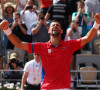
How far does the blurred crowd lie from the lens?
964 centimetres

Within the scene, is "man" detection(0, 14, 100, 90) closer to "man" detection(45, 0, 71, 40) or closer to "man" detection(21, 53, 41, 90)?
"man" detection(21, 53, 41, 90)

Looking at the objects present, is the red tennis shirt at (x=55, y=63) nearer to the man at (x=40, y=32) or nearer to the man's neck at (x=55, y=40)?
the man's neck at (x=55, y=40)

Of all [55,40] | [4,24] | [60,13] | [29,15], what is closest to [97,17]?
[55,40]

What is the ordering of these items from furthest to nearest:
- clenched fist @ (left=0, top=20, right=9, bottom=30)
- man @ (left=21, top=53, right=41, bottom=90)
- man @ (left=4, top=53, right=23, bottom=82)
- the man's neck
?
man @ (left=4, top=53, right=23, bottom=82), man @ (left=21, top=53, right=41, bottom=90), the man's neck, clenched fist @ (left=0, top=20, right=9, bottom=30)

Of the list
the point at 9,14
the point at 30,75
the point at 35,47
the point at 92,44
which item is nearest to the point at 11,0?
the point at 9,14

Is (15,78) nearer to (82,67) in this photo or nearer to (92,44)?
(82,67)

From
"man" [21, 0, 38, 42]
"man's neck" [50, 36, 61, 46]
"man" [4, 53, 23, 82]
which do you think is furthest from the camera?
"man" [21, 0, 38, 42]

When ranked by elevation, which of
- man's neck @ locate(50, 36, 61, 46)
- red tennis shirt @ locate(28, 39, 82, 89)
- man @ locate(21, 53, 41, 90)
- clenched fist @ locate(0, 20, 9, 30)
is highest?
clenched fist @ locate(0, 20, 9, 30)

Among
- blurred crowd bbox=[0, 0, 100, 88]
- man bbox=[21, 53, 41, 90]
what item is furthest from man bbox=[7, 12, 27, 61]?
man bbox=[21, 53, 41, 90]

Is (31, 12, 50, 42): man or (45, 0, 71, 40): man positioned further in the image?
(45, 0, 71, 40): man

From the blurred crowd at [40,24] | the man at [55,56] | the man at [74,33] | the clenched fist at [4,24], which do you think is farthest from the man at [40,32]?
the clenched fist at [4,24]

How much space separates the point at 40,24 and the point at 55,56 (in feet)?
13.3

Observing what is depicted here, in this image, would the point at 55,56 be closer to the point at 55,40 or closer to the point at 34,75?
the point at 55,40

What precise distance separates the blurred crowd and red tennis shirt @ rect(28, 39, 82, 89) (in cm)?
364
